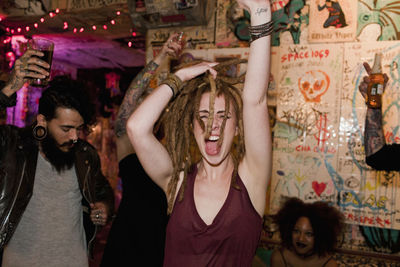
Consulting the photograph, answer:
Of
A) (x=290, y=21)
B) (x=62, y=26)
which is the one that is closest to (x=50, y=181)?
(x=290, y=21)

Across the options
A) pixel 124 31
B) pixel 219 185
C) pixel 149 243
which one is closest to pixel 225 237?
pixel 219 185

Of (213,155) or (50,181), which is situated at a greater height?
(213,155)

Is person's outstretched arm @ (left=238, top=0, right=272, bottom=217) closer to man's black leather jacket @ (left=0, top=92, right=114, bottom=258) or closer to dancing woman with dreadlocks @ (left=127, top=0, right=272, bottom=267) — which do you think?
dancing woman with dreadlocks @ (left=127, top=0, right=272, bottom=267)

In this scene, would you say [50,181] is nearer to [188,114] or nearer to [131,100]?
[131,100]

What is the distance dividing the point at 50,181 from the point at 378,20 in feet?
9.23

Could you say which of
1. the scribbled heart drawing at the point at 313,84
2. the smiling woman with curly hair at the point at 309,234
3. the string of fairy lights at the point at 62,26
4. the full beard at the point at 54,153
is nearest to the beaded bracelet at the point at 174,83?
the full beard at the point at 54,153

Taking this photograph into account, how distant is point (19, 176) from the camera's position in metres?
1.87

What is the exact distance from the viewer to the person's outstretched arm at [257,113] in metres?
1.18

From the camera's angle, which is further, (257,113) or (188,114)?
(188,114)

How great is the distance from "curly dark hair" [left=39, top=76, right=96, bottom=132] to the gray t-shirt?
0.32 meters

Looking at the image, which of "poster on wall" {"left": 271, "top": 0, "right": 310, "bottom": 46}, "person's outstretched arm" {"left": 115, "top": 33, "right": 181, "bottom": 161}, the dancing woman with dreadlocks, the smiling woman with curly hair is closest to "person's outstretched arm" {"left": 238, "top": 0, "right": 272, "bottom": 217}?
the dancing woman with dreadlocks

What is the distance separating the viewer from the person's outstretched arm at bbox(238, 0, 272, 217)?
1.18m

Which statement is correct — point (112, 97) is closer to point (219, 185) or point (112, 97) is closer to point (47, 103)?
point (47, 103)

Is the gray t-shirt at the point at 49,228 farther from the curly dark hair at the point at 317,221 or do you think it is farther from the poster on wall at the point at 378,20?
the poster on wall at the point at 378,20
